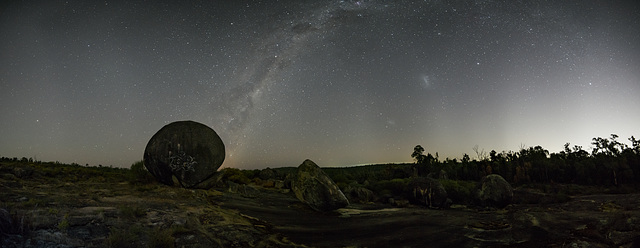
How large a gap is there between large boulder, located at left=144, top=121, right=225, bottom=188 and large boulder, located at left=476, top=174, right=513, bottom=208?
56.9 ft

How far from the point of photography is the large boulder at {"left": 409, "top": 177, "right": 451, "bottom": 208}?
1894 centimetres

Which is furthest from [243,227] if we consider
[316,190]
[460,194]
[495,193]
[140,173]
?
[460,194]

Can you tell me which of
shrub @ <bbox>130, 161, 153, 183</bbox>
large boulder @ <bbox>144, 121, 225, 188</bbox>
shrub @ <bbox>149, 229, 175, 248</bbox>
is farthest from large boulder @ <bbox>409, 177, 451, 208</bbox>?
shrub @ <bbox>130, 161, 153, 183</bbox>

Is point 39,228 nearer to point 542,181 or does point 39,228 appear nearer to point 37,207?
point 37,207

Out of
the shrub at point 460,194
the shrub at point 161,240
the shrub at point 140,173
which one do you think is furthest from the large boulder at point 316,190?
the shrub at point 460,194

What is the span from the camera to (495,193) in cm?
1848

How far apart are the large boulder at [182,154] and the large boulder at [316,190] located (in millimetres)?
5587

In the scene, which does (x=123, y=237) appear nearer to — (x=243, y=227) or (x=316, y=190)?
(x=243, y=227)

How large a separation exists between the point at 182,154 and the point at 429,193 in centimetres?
1564

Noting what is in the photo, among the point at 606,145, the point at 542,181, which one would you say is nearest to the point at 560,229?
the point at 542,181

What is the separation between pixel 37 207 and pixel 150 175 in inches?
380

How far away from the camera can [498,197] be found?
1839 cm

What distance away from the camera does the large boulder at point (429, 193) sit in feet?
62.1

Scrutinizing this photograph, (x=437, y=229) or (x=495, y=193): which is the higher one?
(x=495, y=193)
